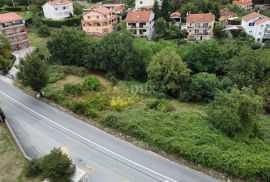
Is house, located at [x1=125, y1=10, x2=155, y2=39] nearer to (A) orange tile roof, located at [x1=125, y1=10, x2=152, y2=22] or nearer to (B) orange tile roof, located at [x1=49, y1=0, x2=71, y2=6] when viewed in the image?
(A) orange tile roof, located at [x1=125, y1=10, x2=152, y2=22]

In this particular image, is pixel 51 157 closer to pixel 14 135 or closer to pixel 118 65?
pixel 14 135

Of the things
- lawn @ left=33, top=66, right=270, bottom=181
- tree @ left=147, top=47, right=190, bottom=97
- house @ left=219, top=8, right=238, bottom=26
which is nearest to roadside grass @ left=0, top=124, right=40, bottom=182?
lawn @ left=33, top=66, right=270, bottom=181

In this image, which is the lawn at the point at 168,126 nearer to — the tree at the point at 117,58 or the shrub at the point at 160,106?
the shrub at the point at 160,106

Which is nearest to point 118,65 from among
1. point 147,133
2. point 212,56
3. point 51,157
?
point 212,56

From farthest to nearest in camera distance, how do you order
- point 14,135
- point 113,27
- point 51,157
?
point 113,27 → point 14,135 → point 51,157

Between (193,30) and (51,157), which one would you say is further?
(193,30)

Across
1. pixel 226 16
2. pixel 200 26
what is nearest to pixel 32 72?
pixel 200 26

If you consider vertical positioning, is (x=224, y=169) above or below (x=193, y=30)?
below

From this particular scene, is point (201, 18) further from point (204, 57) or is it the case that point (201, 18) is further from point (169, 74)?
point (169, 74)
